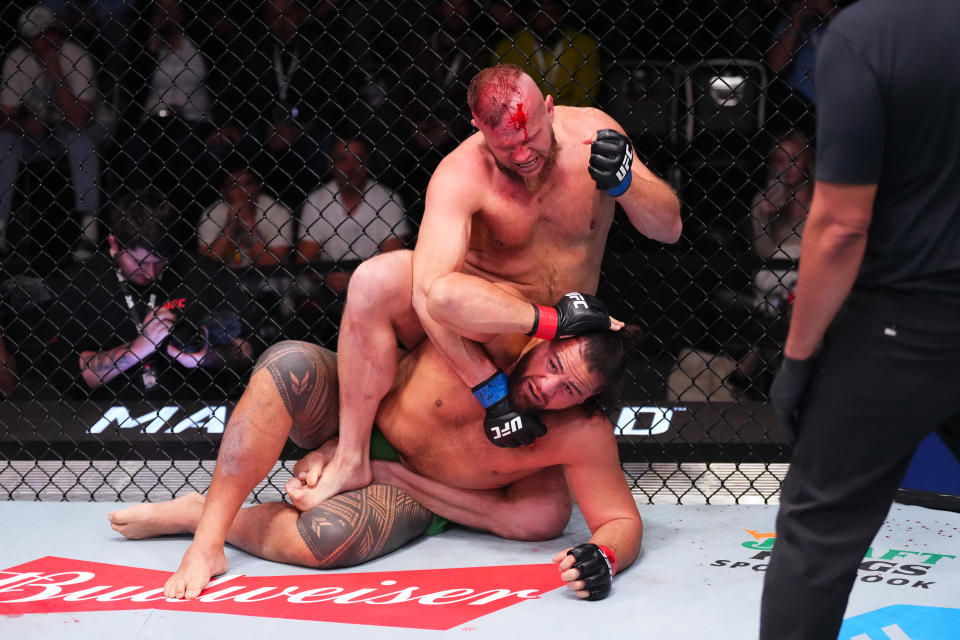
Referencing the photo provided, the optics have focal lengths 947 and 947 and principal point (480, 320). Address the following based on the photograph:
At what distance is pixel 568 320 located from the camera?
6.64 ft

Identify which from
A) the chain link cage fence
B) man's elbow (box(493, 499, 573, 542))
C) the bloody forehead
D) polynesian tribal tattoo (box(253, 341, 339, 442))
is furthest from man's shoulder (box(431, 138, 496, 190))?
the chain link cage fence

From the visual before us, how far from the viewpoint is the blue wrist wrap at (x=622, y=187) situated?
2.01 m

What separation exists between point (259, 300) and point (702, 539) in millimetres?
1753

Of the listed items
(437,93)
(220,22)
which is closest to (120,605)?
(437,93)

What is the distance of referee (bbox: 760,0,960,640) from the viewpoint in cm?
110

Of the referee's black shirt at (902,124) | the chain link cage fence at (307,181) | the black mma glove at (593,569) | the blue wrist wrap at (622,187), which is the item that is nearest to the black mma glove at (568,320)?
the blue wrist wrap at (622,187)

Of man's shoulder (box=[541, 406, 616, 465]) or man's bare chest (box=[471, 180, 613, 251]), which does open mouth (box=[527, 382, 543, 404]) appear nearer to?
man's shoulder (box=[541, 406, 616, 465])

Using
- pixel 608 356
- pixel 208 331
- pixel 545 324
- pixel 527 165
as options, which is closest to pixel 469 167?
pixel 527 165

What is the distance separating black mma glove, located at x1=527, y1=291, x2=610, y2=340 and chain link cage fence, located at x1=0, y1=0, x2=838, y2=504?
1087 millimetres

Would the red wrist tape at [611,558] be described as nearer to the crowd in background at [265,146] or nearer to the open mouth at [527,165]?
the open mouth at [527,165]

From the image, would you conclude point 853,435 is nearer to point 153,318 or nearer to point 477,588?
point 477,588

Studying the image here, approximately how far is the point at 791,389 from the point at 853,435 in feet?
0.32

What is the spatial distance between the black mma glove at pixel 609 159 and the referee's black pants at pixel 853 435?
0.82 m

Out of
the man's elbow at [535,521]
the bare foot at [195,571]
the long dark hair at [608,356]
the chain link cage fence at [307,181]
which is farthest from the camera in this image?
the chain link cage fence at [307,181]
